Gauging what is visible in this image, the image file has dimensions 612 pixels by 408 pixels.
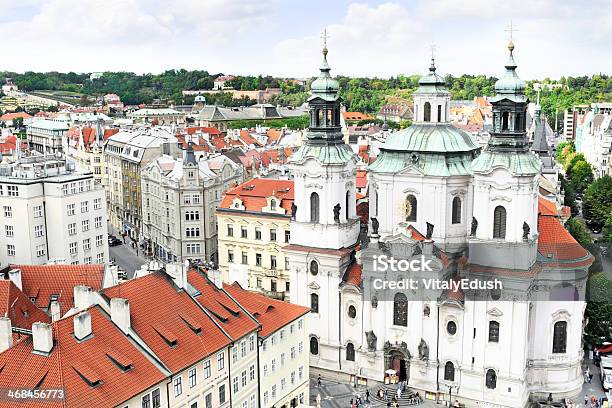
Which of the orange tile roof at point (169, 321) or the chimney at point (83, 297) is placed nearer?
the orange tile roof at point (169, 321)

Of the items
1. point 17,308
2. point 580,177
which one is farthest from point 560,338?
point 580,177

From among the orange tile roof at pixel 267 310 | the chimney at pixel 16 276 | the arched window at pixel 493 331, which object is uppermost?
the chimney at pixel 16 276

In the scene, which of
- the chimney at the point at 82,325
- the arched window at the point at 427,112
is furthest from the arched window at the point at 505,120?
the chimney at the point at 82,325

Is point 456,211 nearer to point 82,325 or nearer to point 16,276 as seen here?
point 82,325
